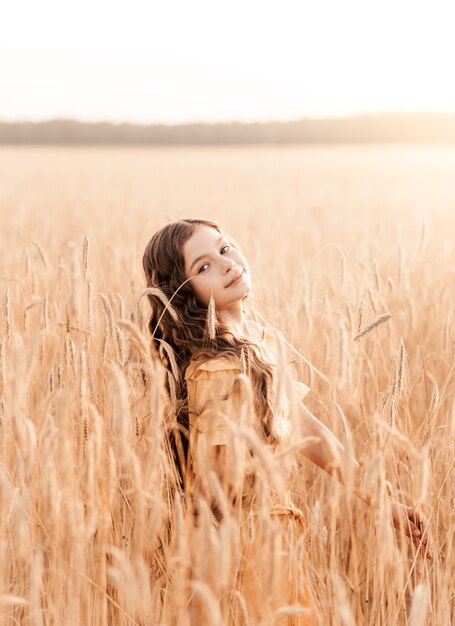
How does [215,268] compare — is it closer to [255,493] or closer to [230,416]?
Answer: [230,416]

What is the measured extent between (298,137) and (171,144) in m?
6.56

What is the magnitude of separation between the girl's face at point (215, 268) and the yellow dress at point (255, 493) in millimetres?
132

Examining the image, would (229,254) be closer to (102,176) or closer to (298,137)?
(102,176)

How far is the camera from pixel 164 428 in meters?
1.28

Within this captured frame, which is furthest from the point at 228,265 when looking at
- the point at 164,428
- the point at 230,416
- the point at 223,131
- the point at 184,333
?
the point at 223,131

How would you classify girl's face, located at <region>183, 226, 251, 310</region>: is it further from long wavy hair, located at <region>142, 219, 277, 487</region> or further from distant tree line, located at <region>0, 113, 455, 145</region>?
distant tree line, located at <region>0, 113, 455, 145</region>

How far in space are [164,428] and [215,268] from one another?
48 cm

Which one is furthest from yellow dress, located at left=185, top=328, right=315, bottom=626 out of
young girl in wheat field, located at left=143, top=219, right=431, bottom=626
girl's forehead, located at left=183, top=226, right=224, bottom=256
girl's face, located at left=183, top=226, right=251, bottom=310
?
girl's forehead, located at left=183, top=226, right=224, bottom=256

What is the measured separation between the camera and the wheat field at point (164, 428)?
108cm

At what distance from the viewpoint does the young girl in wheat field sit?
118 cm

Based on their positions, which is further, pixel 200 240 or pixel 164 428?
pixel 200 240

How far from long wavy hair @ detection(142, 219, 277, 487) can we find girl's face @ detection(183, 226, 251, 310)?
0.9 inches

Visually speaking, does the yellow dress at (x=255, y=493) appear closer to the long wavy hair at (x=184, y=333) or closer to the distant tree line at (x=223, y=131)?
the long wavy hair at (x=184, y=333)

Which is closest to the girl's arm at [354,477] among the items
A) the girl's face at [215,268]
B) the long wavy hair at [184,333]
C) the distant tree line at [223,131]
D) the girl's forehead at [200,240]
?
the long wavy hair at [184,333]
